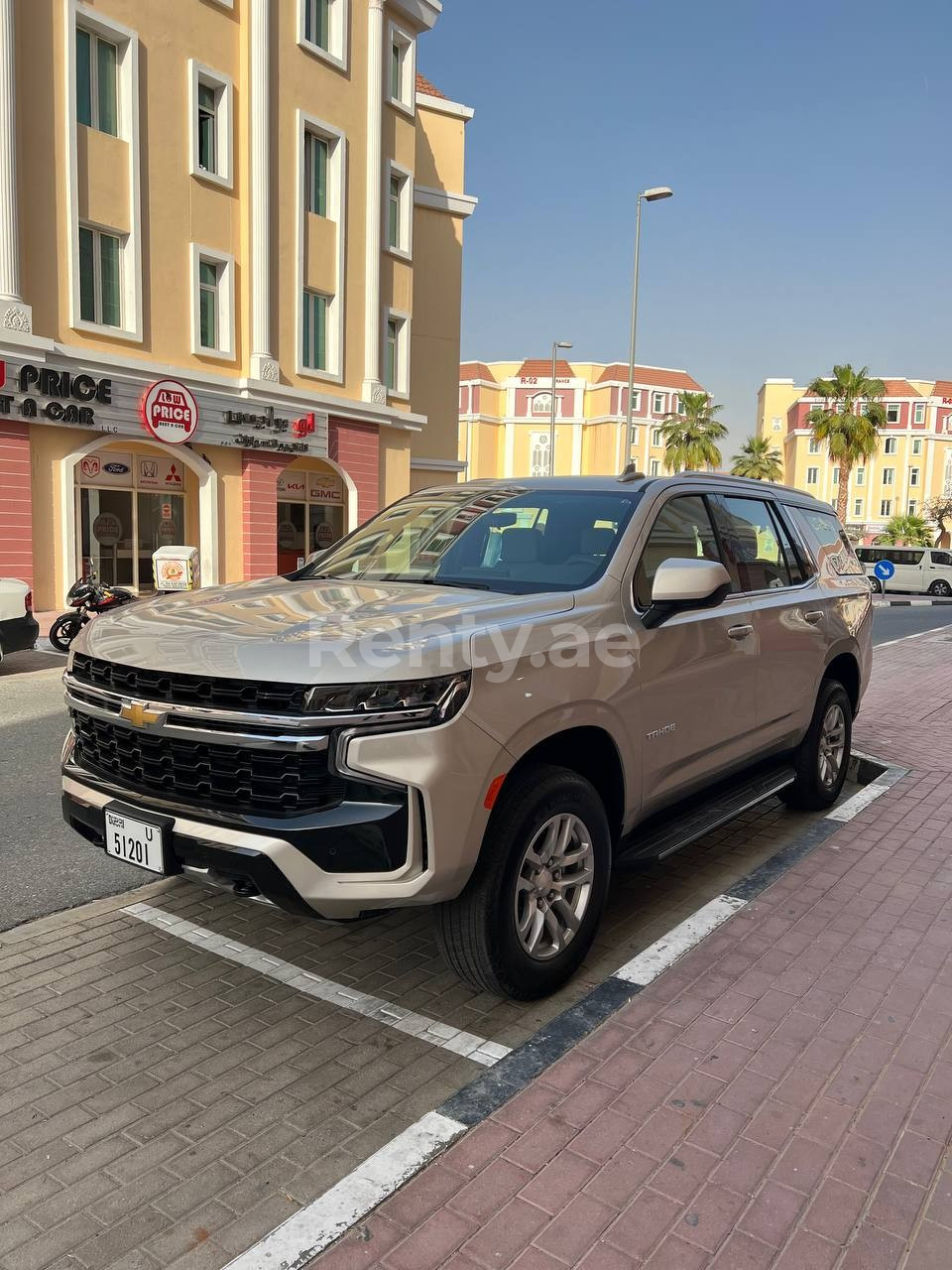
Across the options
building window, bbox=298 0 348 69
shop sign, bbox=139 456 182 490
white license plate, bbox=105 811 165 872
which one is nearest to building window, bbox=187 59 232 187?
building window, bbox=298 0 348 69

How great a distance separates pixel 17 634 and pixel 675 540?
27.2 feet

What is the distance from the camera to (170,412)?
16.9 metres

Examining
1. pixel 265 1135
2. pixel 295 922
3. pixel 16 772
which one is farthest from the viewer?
pixel 16 772

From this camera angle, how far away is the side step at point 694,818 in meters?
3.71

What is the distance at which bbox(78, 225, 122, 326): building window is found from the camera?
1588cm

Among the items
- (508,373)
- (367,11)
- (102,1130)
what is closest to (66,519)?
(367,11)

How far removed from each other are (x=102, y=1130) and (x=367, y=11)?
23.8 metres

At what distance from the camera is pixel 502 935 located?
3.07 meters

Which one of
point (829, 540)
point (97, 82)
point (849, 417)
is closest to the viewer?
point (829, 540)

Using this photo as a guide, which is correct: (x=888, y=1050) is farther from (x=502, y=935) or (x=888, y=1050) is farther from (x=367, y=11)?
(x=367, y=11)

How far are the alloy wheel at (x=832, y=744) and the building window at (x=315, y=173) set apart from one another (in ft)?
59.8

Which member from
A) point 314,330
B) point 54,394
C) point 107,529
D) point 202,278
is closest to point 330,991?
point 54,394

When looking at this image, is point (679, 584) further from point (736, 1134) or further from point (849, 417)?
point (849, 417)

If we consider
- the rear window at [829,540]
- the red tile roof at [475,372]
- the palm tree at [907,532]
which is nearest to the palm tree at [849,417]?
the palm tree at [907,532]
